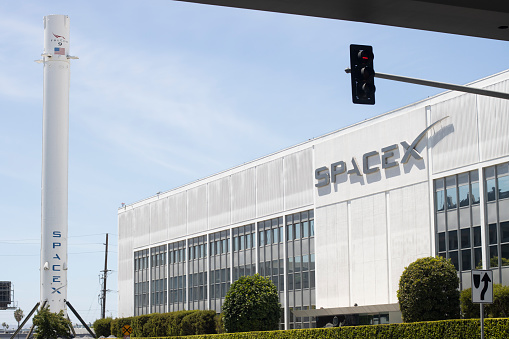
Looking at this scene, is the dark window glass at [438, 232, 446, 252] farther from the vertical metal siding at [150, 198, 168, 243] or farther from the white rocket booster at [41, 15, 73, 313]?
the vertical metal siding at [150, 198, 168, 243]

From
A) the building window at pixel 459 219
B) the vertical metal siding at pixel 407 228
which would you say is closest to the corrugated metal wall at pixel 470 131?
the building window at pixel 459 219

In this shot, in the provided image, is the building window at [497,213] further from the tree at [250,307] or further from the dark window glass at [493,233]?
the tree at [250,307]

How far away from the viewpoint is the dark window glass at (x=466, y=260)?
4011cm

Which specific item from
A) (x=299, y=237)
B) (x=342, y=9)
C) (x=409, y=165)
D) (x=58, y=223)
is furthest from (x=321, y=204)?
(x=342, y=9)

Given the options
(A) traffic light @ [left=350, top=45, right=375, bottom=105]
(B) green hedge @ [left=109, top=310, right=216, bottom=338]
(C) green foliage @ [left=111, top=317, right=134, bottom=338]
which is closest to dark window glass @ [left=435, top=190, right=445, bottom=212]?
(B) green hedge @ [left=109, top=310, right=216, bottom=338]

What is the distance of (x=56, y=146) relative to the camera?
60.0 m

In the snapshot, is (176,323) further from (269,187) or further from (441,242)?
(441,242)

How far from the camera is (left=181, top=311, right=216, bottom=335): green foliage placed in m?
59.3

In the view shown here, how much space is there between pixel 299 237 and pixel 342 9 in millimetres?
41746

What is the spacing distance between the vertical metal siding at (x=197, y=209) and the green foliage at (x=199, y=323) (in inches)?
336

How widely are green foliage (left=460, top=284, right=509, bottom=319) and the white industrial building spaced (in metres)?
2.68

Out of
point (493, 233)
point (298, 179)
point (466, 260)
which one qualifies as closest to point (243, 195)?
point (298, 179)

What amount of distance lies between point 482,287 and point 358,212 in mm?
28606

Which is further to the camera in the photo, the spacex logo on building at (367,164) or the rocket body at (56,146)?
the rocket body at (56,146)
